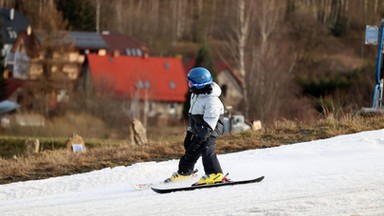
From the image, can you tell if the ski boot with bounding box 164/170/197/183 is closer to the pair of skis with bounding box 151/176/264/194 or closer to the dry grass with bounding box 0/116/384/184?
the pair of skis with bounding box 151/176/264/194

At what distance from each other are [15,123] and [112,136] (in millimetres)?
6886

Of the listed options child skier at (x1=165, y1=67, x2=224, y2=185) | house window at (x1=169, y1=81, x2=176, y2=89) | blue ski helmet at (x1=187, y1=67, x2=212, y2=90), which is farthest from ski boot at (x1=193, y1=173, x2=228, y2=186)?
house window at (x1=169, y1=81, x2=176, y2=89)

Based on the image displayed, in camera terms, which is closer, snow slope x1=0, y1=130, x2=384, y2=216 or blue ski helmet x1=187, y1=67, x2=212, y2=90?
snow slope x1=0, y1=130, x2=384, y2=216

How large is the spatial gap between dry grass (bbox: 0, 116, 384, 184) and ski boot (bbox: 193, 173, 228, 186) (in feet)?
9.60

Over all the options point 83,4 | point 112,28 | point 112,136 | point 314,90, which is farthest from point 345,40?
point 112,28

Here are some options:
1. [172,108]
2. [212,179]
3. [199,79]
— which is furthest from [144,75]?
[212,179]

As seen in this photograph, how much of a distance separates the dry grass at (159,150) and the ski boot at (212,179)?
2.93m

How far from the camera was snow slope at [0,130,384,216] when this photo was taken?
24.8 ft

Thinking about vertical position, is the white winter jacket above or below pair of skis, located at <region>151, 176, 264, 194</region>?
above

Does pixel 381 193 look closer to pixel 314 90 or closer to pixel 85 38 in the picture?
pixel 314 90

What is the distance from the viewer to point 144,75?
58.5 meters

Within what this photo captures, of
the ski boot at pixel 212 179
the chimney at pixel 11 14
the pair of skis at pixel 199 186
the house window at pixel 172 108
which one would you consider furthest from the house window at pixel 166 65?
the pair of skis at pixel 199 186

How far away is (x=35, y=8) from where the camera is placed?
253 ft

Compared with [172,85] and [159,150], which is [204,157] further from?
[172,85]
